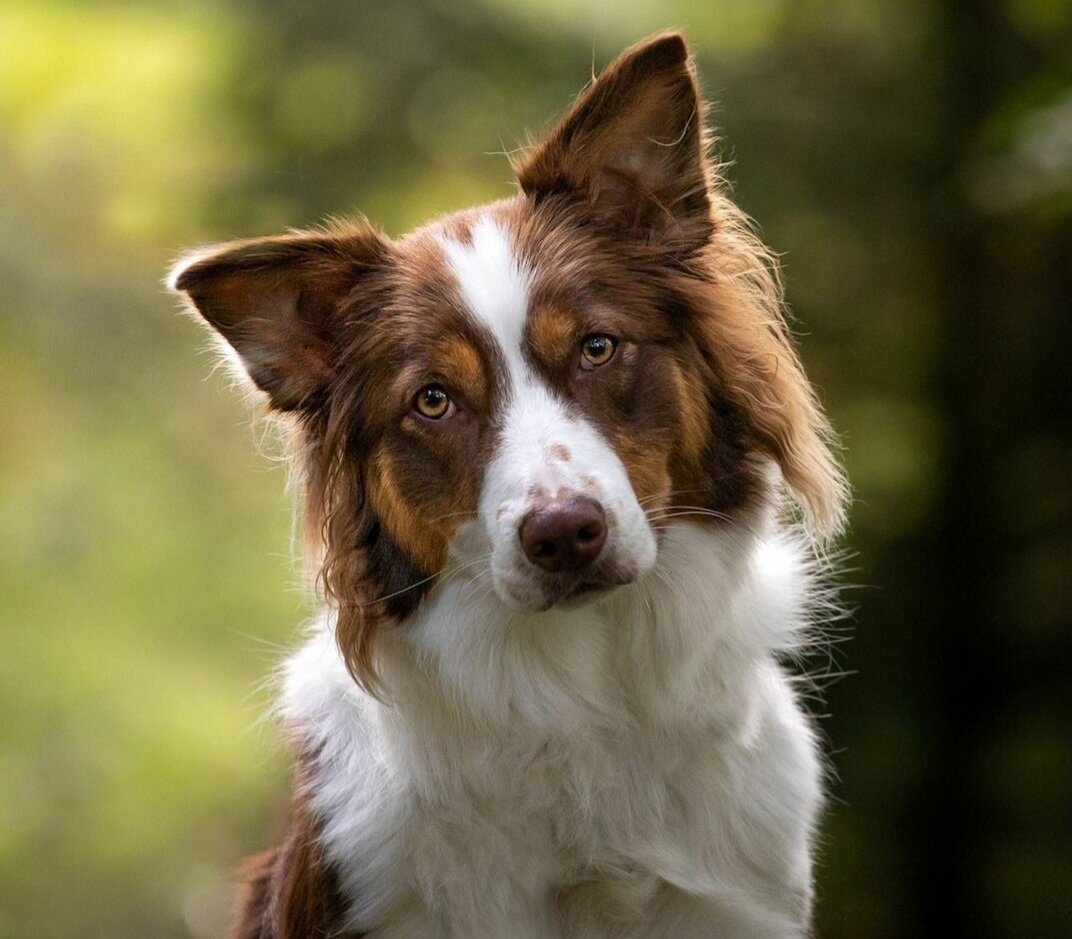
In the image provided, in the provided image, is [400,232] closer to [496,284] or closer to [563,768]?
[496,284]

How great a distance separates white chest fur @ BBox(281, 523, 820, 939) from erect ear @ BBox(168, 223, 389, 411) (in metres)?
0.74

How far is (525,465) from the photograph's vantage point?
354cm

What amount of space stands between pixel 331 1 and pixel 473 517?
4803 mm

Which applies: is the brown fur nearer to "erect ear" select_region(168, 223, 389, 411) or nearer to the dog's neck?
the dog's neck

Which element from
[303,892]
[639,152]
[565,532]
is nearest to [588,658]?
[565,532]

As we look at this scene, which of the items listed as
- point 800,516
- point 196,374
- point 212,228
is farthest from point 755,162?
point 800,516

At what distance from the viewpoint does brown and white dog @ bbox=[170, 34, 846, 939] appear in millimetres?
3836

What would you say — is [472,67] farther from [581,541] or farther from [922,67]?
[581,541]

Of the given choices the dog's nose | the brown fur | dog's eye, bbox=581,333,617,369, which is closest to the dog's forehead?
dog's eye, bbox=581,333,617,369

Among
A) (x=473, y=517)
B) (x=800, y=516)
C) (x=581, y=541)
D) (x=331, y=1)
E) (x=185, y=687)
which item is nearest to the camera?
(x=581, y=541)

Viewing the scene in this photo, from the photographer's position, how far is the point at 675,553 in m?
3.96

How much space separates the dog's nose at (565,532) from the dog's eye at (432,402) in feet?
1.66

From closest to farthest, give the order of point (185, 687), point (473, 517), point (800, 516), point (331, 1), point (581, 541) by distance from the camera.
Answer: point (581, 541)
point (473, 517)
point (800, 516)
point (331, 1)
point (185, 687)

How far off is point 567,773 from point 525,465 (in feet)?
3.14
